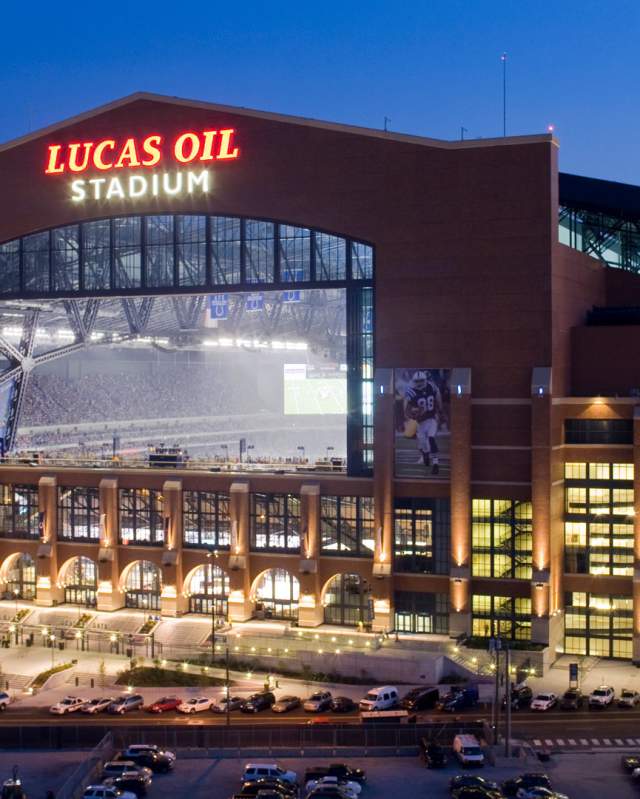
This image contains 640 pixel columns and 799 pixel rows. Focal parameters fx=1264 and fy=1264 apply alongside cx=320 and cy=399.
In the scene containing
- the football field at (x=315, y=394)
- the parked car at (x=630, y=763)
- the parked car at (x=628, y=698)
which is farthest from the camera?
the football field at (x=315, y=394)

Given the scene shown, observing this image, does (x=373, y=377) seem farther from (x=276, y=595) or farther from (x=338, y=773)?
(x=338, y=773)

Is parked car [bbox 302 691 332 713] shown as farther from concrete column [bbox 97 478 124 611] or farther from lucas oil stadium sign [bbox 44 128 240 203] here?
lucas oil stadium sign [bbox 44 128 240 203]

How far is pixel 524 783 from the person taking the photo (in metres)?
55.5

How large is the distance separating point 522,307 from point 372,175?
1338cm

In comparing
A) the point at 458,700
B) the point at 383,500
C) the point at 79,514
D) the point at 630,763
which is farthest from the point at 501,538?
the point at 79,514

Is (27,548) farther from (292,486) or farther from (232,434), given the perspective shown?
(232,434)

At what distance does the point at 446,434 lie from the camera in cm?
8175

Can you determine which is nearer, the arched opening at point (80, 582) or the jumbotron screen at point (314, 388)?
the arched opening at point (80, 582)

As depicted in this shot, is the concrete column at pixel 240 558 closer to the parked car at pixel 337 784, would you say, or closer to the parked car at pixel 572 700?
the parked car at pixel 572 700

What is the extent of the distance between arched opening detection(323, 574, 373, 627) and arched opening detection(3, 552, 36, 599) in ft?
79.4

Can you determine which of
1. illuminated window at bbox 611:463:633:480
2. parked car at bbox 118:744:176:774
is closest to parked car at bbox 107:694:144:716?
parked car at bbox 118:744:176:774

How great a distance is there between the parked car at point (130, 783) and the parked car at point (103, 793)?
0.75 metres

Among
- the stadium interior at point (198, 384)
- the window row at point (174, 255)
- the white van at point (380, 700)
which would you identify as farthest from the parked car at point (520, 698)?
the stadium interior at point (198, 384)

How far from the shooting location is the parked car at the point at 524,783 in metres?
55.4
